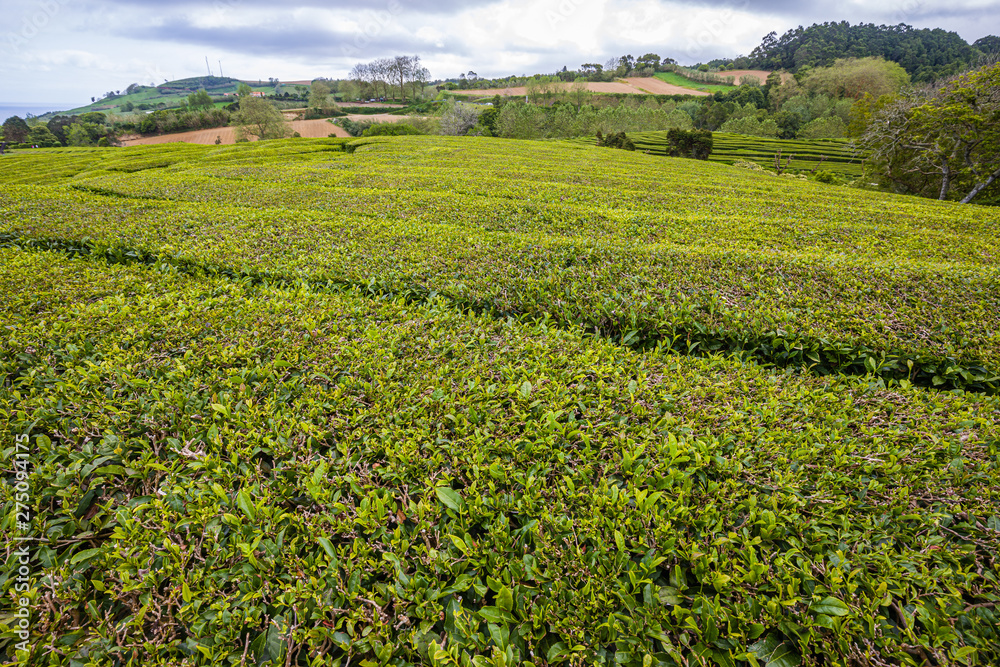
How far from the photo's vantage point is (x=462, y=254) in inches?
264

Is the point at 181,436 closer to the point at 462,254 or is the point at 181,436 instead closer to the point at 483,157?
the point at 462,254

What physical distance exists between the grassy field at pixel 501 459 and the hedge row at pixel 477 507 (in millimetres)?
21

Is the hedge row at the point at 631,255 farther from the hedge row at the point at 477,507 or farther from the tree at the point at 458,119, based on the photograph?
the tree at the point at 458,119

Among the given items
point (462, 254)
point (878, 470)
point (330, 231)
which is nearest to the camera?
point (878, 470)

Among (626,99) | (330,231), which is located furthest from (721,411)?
(626,99)

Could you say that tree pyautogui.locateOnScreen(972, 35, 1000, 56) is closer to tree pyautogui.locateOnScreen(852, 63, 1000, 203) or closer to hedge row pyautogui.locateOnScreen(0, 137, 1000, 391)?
tree pyautogui.locateOnScreen(852, 63, 1000, 203)

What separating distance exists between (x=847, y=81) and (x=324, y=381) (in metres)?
89.9

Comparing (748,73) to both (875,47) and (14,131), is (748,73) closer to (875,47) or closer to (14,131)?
(875,47)

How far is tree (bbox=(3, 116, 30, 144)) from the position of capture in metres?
65.2

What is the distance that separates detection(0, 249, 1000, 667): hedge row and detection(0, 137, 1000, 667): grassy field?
0.02 m

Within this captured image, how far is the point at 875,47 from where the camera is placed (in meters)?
85.6

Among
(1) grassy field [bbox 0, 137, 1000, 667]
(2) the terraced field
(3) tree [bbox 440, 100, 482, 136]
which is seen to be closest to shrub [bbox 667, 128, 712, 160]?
(2) the terraced field

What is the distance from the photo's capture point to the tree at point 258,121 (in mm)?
49625

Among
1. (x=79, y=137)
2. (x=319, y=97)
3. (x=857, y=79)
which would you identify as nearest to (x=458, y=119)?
(x=319, y=97)
